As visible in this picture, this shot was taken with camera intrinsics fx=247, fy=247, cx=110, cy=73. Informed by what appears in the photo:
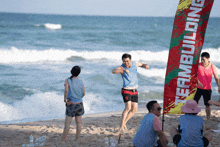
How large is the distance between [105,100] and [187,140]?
6.23 m

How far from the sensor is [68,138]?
193 inches

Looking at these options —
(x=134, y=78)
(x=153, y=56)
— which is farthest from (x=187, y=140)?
(x=153, y=56)

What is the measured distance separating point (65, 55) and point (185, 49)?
1737cm

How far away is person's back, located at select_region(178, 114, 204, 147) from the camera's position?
308cm

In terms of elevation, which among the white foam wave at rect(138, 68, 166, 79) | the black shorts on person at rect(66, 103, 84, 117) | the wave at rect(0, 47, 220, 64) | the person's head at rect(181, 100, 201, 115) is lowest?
the black shorts on person at rect(66, 103, 84, 117)

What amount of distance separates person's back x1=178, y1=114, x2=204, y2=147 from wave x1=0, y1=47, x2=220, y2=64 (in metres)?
15.6

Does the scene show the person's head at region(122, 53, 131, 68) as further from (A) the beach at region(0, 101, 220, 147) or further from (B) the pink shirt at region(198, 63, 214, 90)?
(B) the pink shirt at region(198, 63, 214, 90)

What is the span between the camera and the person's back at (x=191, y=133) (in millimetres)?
3082

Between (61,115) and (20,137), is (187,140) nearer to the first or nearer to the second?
(20,137)

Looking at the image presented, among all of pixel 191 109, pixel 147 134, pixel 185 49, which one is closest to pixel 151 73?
pixel 185 49

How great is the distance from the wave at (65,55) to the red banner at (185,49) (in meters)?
14.5

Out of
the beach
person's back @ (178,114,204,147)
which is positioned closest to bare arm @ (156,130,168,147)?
person's back @ (178,114,204,147)

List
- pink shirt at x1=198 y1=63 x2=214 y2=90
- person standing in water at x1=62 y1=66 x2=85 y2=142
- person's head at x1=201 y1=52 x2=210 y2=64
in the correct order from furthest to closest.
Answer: pink shirt at x1=198 y1=63 x2=214 y2=90 < person's head at x1=201 y1=52 x2=210 y2=64 < person standing in water at x1=62 y1=66 x2=85 y2=142

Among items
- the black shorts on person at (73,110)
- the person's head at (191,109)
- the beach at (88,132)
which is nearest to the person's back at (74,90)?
the black shorts on person at (73,110)
